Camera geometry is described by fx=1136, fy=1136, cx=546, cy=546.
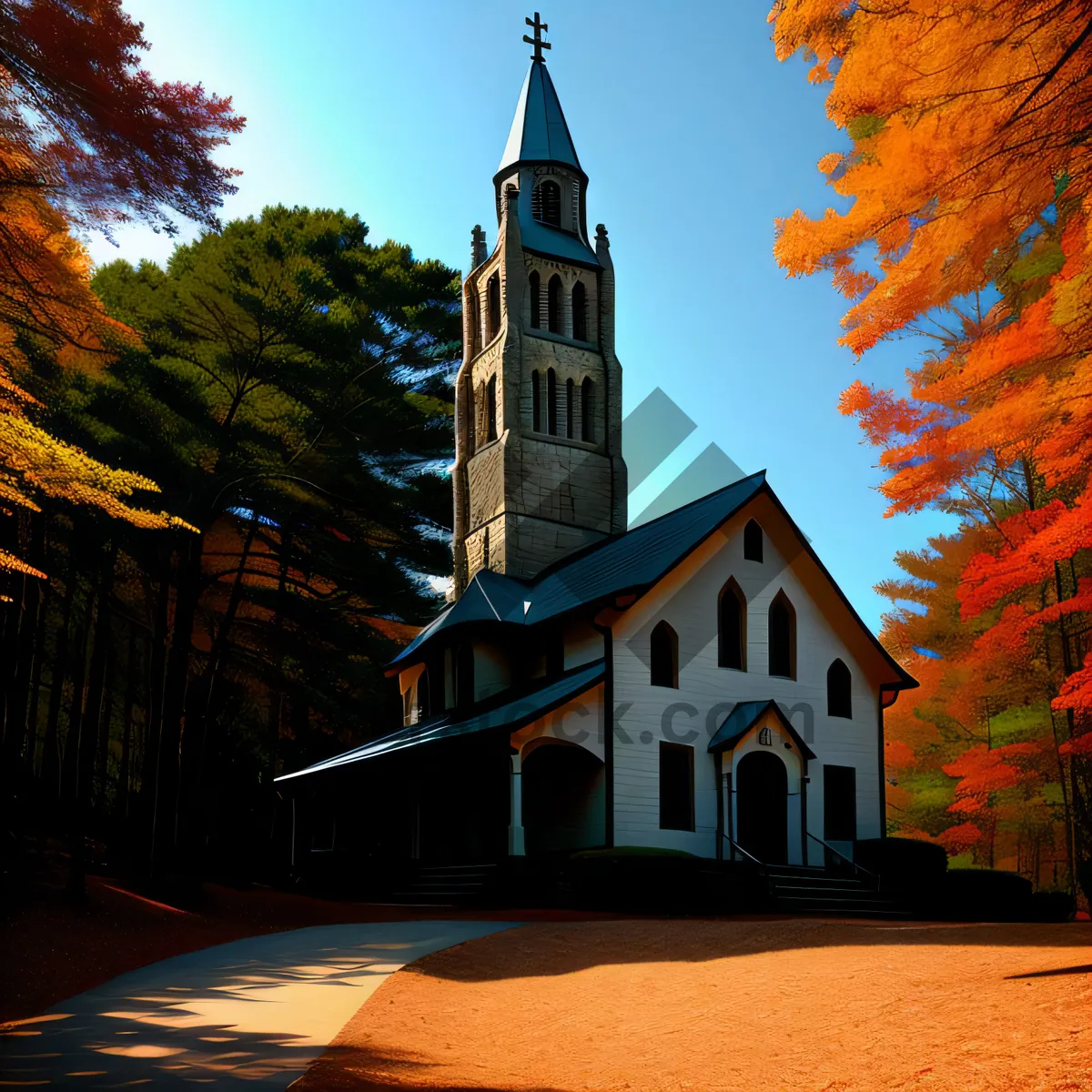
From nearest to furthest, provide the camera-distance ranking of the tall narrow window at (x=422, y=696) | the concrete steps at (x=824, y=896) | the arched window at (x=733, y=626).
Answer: the concrete steps at (x=824, y=896), the arched window at (x=733, y=626), the tall narrow window at (x=422, y=696)

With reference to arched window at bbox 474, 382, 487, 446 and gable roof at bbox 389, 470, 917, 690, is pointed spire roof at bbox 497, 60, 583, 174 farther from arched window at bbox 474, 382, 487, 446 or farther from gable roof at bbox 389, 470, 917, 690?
gable roof at bbox 389, 470, 917, 690

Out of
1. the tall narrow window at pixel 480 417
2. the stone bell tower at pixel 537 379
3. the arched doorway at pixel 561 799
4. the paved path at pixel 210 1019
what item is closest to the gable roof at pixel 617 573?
the stone bell tower at pixel 537 379

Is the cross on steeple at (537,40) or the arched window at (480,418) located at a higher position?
the cross on steeple at (537,40)

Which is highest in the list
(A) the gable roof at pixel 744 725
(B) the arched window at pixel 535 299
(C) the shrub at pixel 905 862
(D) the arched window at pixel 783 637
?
(B) the arched window at pixel 535 299

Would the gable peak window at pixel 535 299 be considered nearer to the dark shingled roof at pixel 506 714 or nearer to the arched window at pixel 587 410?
the arched window at pixel 587 410

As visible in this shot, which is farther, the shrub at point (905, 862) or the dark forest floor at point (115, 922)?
the shrub at point (905, 862)

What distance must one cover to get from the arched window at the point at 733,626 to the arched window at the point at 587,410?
10203mm

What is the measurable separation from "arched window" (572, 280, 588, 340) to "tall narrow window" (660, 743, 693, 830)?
15236 mm

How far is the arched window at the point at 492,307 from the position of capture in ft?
112

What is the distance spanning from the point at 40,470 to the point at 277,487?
58.8ft

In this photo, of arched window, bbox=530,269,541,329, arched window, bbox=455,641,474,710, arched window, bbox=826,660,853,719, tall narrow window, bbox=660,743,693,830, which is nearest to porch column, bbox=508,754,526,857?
tall narrow window, bbox=660,743,693,830

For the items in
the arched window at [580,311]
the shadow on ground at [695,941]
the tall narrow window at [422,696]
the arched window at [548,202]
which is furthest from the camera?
the arched window at [548,202]

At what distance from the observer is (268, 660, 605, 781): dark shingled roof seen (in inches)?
855

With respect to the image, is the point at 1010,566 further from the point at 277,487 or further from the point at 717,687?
the point at 277,487
